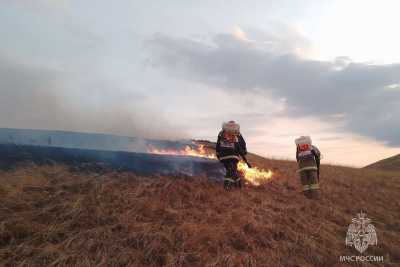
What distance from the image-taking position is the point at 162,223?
638 cm

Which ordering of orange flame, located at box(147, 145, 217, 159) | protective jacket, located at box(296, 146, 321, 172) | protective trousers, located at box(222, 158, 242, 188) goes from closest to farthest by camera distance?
protective trousers, located at box(222, 158, 242, 188) < protective jacket, located at box(296, 146, 321, 172) < orange flame, located at box(147, 145, 217, 159)

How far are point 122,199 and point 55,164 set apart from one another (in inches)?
119

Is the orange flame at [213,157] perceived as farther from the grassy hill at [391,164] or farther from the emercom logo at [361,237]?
the grassy hill at [391,164]

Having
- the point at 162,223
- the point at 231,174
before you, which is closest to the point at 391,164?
the point at 231,174

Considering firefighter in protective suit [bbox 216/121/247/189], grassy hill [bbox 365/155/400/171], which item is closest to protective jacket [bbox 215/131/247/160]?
firefighter in protective suit [bbox 216/121/247/189]

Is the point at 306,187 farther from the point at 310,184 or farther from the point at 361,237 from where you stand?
the point at 361,237

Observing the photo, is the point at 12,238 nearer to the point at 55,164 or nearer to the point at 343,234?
the point at 55,164

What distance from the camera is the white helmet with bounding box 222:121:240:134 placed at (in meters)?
10.6

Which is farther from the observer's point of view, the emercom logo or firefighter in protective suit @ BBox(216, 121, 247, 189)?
firefighter in protective suit @ BBox(216, 121, 247, 189)

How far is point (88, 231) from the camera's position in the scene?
5.62m

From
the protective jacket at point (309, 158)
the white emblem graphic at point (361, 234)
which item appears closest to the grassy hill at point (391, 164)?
the protective jacket at point (309, 158)

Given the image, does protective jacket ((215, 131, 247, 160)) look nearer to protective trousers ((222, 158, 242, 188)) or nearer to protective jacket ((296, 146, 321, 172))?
protective trousers ((222, 158, 242, 188))

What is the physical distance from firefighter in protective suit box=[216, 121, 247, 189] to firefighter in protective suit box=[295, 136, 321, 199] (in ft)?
6.75

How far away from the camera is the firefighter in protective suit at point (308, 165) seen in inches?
405
